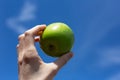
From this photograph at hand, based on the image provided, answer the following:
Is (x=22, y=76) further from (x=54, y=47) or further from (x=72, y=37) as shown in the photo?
(x=72, y=37)

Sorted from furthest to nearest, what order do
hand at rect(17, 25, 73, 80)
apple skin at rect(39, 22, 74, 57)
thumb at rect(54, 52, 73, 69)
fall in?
apple skin at rect(39, 22, 74, 57)
thumb at rect(54, 52, 73, 69)
hand at rect(17, 25, 73, 80)

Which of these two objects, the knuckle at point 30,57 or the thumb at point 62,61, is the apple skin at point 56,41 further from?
the knuckle at point 30,57

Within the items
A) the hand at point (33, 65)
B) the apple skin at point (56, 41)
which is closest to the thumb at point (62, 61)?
the hand at point (33, 65)

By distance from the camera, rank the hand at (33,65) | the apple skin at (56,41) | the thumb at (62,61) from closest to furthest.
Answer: the hand at (33,65), the thumb at (62,61), the apple skin at (56,41)

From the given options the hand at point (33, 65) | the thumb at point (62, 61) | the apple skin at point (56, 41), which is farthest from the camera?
the apple skin at point (56, 41)

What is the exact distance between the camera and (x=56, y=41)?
7621mm

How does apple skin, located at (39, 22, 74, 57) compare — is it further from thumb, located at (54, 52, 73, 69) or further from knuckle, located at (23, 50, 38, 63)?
knuckle, located at (23, 50, 38, 63)

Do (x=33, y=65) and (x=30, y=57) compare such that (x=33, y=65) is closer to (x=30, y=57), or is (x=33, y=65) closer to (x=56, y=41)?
(x=30, y=57)

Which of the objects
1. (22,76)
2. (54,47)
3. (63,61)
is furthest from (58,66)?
(54,47)

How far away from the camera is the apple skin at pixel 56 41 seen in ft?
24.9

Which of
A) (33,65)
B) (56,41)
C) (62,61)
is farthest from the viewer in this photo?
(56,41)

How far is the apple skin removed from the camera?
7.59 m

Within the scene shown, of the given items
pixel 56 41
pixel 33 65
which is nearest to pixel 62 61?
pixel 33 65

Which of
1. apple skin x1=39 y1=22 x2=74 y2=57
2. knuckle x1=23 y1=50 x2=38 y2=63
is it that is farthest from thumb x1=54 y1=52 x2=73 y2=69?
apple skin x1=39 y1=22 x2=74 y2=57
